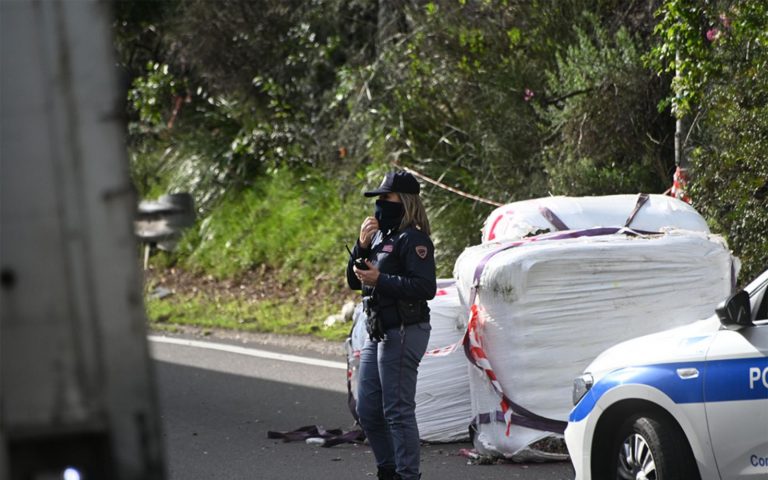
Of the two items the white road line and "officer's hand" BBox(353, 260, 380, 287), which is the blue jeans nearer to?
"officer's hand" BBox(353, 260, 380, 287)

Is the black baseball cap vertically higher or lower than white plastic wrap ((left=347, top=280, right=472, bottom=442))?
higher

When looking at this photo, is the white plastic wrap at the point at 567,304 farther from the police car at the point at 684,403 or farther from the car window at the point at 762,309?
the car window at the point at 762,309

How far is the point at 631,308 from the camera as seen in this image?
24.4 ft

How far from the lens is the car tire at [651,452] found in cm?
560

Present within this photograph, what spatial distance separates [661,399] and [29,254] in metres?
4.17

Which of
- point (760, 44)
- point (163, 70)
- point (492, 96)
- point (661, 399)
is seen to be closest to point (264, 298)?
point (492, 96)

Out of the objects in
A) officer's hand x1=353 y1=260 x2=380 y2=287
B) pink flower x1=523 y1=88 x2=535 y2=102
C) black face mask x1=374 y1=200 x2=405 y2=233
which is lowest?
officer's hand x1=353 y1=260 x2=380 y2=287

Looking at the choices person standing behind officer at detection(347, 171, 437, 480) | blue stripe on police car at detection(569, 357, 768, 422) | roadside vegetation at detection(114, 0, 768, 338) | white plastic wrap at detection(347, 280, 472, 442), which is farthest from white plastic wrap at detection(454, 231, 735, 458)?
roadside vegetation at detection(114, 0, 768, 338)

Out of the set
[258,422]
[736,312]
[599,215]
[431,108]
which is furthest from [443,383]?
[431,108]

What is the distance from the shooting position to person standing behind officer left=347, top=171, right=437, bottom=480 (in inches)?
257

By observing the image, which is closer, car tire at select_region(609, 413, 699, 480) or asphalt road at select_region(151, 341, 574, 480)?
car tire at select_region(609, 413, 699, 480)

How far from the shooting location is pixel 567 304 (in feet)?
24.2

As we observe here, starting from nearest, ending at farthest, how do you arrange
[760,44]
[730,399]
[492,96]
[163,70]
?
[730,399] < [760,44] < [492,96] < [163,70]

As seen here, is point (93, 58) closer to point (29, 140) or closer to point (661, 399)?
point (29, 140)
